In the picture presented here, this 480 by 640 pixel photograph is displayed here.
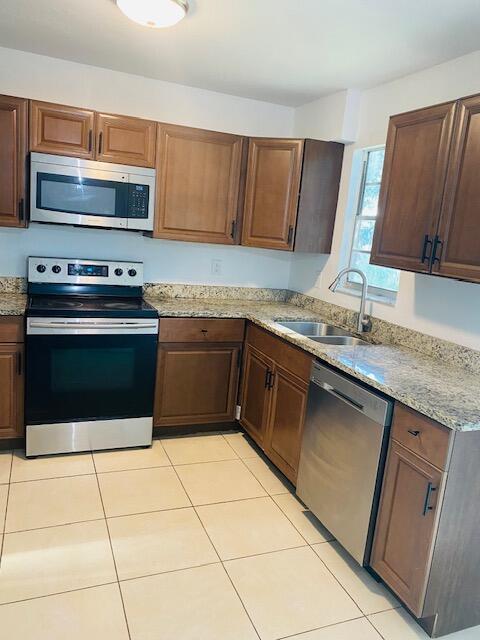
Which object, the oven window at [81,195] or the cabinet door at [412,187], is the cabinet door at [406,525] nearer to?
the cabinet door at [412,187]

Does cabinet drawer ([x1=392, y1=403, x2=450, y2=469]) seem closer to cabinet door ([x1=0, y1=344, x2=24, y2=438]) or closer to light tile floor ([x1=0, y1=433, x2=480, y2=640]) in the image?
light tile floor ([x1=0, y1=433, x2=480, y2=640])

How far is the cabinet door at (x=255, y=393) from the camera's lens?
2.96 metres

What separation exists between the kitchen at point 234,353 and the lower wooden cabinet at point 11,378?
0.5 inches

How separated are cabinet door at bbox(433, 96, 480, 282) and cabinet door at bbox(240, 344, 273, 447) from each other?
125 centimetres

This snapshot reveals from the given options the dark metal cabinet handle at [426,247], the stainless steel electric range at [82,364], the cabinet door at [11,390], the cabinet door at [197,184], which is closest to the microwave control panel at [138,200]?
the cabinet door at [197,184]

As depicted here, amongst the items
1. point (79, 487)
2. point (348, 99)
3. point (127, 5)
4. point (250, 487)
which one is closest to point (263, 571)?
point (250, 487)

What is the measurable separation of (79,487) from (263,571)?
3.61 ft

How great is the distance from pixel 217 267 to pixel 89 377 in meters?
1.31

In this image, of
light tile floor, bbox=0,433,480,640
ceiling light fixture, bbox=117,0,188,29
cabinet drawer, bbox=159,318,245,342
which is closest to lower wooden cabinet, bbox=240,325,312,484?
cabinet drawer, bbox=159,318,245,342

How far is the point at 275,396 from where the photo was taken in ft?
9.35

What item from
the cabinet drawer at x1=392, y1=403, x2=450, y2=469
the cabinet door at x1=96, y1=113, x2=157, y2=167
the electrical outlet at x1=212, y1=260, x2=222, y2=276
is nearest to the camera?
the cabinet drawer at x1=392, y1=403, x2=450, y2=469

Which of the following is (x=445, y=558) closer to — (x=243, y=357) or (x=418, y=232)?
(x=418, y=232)

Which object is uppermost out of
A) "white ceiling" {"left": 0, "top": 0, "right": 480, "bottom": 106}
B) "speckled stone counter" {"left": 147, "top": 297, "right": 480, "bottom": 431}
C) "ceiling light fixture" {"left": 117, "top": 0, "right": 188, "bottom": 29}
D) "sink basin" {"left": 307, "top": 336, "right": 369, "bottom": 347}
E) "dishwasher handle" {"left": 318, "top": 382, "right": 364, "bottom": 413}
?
"white ceiling" {"left": 0, "top": 0, "right": 480, "bottom": 106}

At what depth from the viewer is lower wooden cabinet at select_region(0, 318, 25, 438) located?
268 centimetres
